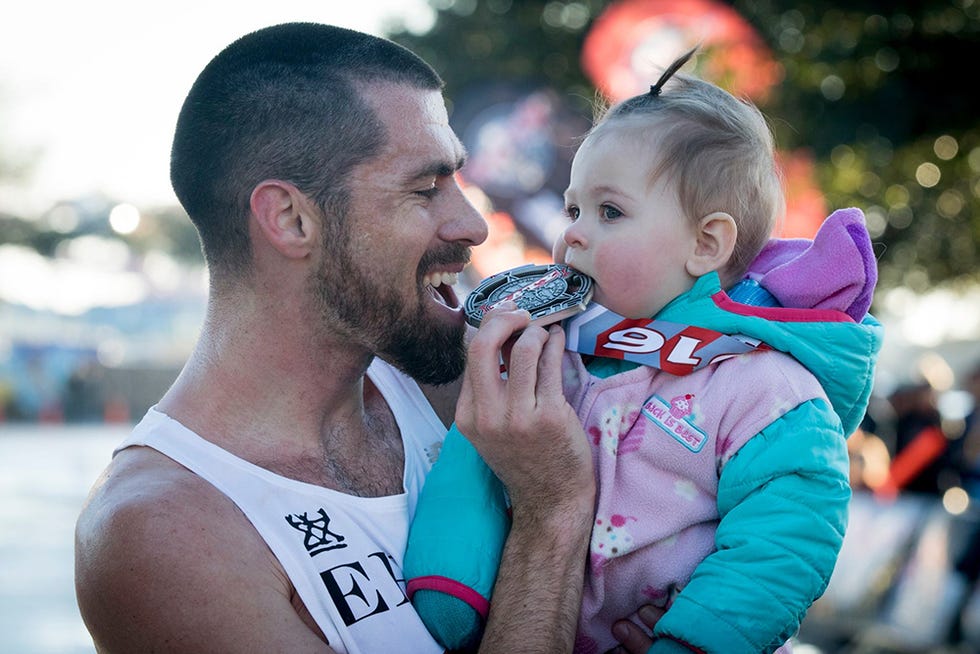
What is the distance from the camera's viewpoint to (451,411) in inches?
127

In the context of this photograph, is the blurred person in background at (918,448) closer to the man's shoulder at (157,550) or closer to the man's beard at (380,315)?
the man's beard at (380,315)

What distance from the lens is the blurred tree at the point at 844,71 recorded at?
49.9ft

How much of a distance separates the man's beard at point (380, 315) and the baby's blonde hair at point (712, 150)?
0.65 meters

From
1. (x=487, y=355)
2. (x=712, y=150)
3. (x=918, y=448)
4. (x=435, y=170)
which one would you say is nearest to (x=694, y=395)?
(x=487, y=355)

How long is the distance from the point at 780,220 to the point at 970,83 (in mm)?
14256

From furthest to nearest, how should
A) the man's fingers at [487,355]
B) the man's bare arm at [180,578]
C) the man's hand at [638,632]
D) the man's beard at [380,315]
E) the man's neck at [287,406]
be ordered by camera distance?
the man's beard at [380,315]
the man's neck at [287,406]
the man's fingers at [487,355]
the man's hand at [638,632]
the man's bare arm at [180,578]

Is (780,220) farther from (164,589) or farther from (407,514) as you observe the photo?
(164,589)

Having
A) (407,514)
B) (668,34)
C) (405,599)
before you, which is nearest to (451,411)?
(407,514)

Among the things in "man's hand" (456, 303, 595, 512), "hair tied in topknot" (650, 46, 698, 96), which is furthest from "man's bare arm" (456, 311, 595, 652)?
"hair tied in topknot" (650, 46, 698, 96)

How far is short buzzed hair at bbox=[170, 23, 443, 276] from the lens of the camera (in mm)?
2838

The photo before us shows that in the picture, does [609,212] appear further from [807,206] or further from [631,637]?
[807,206]

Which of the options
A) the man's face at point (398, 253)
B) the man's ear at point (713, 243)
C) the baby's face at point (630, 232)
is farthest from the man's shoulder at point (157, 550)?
the man's ear at point (713, 243)

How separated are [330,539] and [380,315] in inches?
24.8

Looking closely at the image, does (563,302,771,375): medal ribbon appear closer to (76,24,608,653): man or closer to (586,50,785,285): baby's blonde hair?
(76,24,608,653): man
